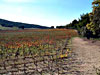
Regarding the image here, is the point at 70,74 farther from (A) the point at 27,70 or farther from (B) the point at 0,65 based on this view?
(B) the point at 0,65

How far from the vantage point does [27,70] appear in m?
7.67

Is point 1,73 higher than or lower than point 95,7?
lower

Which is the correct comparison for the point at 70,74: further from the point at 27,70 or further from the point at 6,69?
the point at 6,69

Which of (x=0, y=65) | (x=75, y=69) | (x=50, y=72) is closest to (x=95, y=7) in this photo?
(x=75, y=69)

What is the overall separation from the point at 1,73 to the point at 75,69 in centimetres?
453

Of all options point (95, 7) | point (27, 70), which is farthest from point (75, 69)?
point (95, 7)

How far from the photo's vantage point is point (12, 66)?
8414 millimetres

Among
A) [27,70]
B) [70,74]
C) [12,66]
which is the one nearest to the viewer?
[70,74]

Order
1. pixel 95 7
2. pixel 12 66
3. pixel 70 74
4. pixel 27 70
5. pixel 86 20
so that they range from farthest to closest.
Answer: pixel 86 20
pixel 95 7
pixel 12 66
pixel 27 70
pixel 70 74

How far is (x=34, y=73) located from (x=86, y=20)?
2737cm

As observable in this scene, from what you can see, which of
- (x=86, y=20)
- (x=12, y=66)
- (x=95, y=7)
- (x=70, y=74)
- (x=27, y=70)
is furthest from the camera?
(x=86, y=20)

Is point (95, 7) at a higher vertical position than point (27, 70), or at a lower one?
higher

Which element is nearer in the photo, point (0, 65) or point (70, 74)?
point (70, 74)

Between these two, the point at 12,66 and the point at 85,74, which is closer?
the point at 85,74
